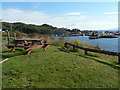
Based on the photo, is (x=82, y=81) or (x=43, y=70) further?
(x=43, y=70)

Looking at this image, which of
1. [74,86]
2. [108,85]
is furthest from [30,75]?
[108,85]

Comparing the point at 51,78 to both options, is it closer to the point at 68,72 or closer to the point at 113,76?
the point at 68,72

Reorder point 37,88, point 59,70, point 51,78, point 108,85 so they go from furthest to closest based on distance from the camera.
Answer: point 59,70 < point 51,78 < point 108,85 < point 37,88

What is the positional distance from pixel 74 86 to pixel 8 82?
68.9 inches

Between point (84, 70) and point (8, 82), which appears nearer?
point (8, 82)

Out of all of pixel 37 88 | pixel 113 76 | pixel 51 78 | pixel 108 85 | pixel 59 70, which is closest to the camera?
pixel 37 88

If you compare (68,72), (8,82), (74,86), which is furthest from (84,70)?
(8,82)

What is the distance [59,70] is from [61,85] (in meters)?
1.07

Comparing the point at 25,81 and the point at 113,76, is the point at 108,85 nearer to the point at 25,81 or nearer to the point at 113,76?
the point at 113,76

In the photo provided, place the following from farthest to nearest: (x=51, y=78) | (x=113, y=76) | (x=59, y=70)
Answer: (x=59, y=70), (x=113, y=76), (x=51, y=78)

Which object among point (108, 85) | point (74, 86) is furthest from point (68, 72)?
point (108, 85)

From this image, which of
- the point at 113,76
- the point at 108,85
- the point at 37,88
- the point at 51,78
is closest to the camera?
the point at 37,88

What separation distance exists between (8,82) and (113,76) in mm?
3053

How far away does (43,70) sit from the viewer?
14.7 ft
